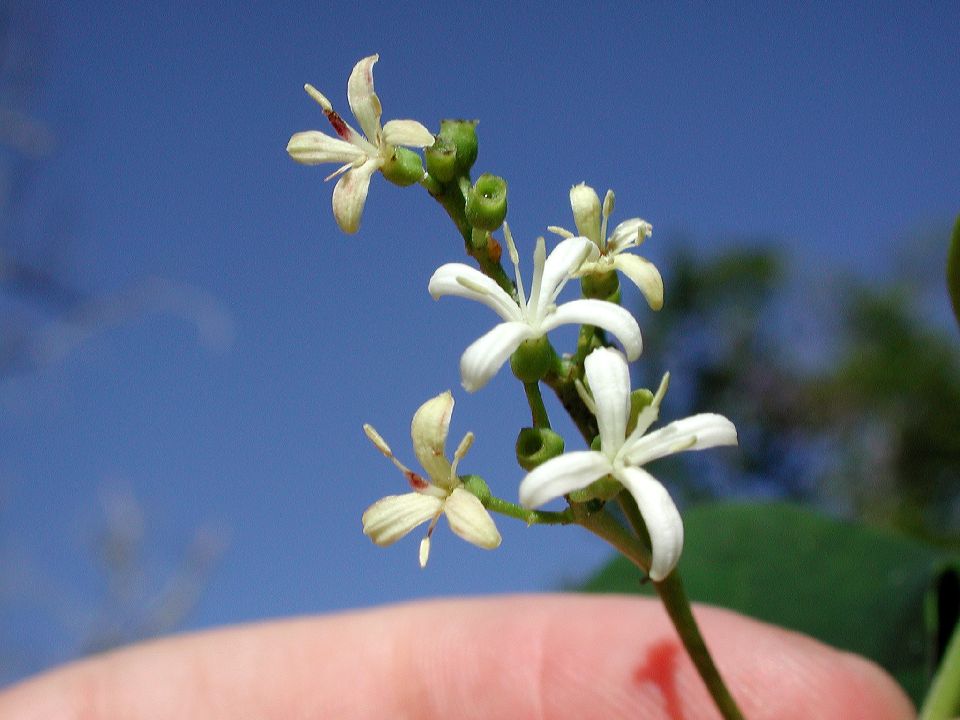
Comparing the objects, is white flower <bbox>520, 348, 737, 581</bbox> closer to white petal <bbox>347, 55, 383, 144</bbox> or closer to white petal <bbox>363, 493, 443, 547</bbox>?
Result: white petal <bbox>363, 493, 443, 547</bbox>

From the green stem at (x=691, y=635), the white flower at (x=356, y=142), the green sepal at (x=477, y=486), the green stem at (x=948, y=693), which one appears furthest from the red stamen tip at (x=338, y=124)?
the green stem at (x=948, y=693)

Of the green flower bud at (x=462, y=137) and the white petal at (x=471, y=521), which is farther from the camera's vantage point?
the green flower bud at (x=462, y=137)

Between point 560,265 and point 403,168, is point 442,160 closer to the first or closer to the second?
point 403,168

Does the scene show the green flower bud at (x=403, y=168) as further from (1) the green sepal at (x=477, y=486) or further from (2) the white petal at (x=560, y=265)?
(1) the green sepal at (x=477, y=486)

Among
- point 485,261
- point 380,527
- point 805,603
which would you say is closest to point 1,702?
point 380,527

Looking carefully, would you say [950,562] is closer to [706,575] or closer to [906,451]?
[706,575]

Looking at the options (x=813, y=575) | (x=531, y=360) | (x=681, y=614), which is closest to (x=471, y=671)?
(x=813, y=575)
